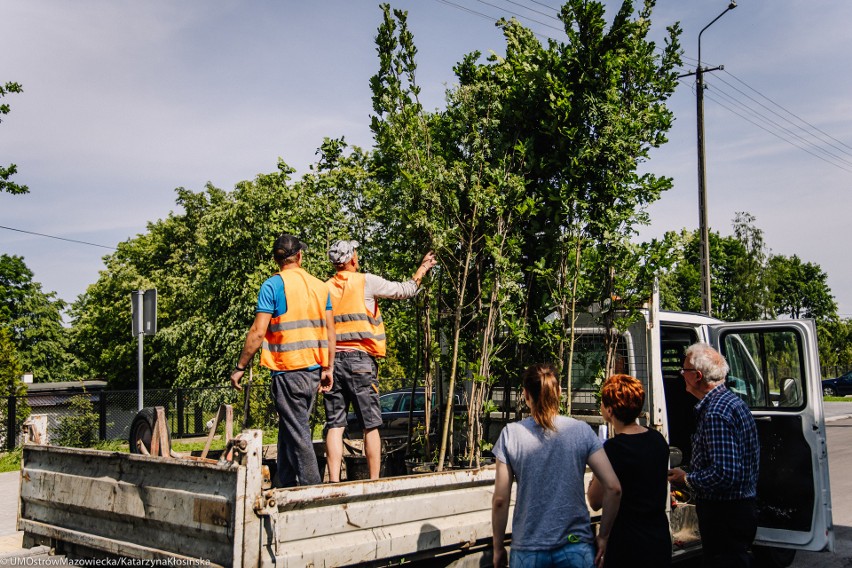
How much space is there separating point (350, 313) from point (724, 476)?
2.61 m

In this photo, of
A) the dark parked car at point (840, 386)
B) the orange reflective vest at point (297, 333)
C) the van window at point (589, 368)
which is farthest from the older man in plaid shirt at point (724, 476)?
the dark parked car at point (840, 386)

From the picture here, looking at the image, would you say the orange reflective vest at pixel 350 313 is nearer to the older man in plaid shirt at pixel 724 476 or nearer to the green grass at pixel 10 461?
the older man in plaid shirt at pixel 724 476

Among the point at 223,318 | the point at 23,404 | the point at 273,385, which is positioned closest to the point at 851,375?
the point at 223,318

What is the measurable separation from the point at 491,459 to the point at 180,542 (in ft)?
9.61

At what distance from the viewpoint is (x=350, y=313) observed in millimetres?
5344

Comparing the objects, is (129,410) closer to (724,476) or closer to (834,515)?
(834,515)

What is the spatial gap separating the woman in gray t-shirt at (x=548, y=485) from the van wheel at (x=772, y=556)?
349cm

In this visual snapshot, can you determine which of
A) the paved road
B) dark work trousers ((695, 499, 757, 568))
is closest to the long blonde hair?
dark work trousers ((695, 499, 757, 568))

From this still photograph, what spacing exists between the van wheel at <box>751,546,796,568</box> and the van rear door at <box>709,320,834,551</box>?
1.60ft

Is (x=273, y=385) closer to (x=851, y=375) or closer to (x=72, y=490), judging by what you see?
(x=72, y=490)

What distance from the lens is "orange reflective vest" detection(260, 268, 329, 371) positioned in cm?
474

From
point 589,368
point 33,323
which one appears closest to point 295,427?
point 589,368

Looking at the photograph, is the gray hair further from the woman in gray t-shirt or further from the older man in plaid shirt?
the woman in gray t-shirt

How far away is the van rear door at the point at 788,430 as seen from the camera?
570cm
